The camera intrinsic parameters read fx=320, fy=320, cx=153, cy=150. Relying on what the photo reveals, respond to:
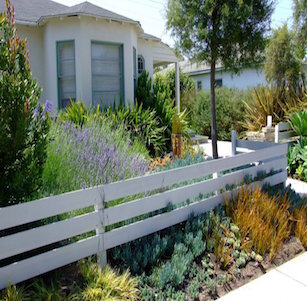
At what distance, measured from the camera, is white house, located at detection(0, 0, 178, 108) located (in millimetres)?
7996

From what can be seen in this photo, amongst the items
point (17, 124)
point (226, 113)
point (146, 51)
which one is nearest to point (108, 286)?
point (17, 124)

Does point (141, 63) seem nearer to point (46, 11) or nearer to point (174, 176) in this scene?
point (46, 11)

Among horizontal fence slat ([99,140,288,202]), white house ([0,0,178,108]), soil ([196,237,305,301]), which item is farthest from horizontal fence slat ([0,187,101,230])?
white house ([0,0,178,108])

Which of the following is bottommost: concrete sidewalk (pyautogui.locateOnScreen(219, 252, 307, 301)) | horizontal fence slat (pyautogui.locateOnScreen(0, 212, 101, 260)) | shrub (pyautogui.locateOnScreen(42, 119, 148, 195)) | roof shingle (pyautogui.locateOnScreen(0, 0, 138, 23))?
concrete sidewalk (pyautogui.locateOnScreen(219, 252, 307, 301))

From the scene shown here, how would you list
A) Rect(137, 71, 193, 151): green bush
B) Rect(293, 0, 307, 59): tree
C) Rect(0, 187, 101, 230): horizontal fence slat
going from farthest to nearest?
1. Rect(137, 71, 193, 151): green bush
2. Rect(293, 0, 307, 59): tree
3. Rect(0, 187, 101, 230): horizontal fence slat

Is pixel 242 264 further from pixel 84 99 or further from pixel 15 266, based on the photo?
pixel 84 99

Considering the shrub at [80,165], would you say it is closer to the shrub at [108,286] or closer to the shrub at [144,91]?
Answer: the shrub at [108,286]

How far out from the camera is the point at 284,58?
1085 cm

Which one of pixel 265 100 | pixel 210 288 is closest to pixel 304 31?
pixel 265 100

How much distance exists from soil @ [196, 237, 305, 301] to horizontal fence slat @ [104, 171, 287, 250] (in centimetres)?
74

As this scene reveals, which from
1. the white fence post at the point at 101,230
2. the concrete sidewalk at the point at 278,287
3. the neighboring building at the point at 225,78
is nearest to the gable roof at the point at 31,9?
the white fence post at the point at 101,230

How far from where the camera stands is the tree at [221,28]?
517 centimetres

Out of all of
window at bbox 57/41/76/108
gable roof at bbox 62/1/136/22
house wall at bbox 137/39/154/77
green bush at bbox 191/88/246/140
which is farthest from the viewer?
green bush at bbox 191/88/246/140

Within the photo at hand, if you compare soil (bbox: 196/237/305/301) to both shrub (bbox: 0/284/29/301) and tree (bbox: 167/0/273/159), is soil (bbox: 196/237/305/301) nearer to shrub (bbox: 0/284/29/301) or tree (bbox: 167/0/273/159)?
shrub (bbox: 0/284/29/301)
